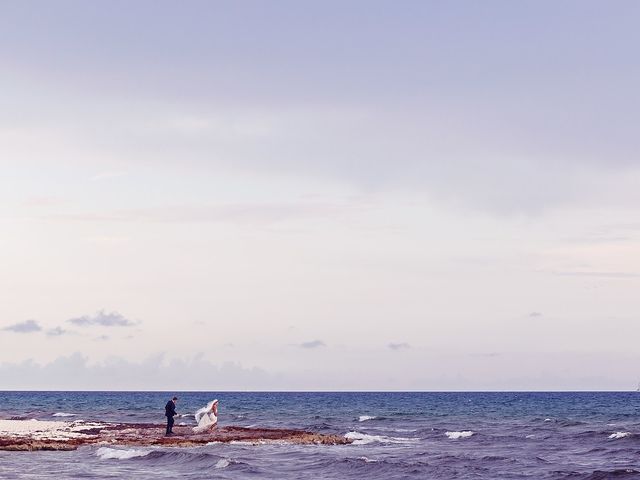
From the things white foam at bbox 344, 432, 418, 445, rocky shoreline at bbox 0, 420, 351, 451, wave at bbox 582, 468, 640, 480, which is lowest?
wave at bbox 582, 468, 640, 480

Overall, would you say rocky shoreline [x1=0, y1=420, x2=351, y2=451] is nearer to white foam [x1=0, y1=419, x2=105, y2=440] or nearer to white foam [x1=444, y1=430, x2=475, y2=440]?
white foam [x1=0, y1=419, x2=105, y2=440]

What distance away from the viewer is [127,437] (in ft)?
190

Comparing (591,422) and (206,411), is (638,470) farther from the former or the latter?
(591,422)

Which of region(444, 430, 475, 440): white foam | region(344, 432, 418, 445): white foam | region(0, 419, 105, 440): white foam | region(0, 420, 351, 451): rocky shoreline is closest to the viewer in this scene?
region(0, 420, 351, 451): rocky shoreline

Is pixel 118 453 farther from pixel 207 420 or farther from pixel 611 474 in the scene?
pixel 611 474

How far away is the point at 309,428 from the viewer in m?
76.1

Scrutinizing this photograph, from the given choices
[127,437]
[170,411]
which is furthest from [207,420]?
[127,437]

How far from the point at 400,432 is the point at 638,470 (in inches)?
1244

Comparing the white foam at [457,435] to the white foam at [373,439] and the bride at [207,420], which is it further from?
the bride at [207,420]

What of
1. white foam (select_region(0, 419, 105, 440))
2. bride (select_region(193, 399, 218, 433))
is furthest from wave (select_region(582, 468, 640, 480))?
white foam (select_region(0, 419, 105, 440))

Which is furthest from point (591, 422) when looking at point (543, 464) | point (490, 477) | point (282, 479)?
point (282, 479)

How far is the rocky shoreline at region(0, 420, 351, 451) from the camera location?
52322mm

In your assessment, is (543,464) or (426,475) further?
(543,464)

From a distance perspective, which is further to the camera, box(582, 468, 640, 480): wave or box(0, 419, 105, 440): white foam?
box(0, 419, 105, 440): white foam
